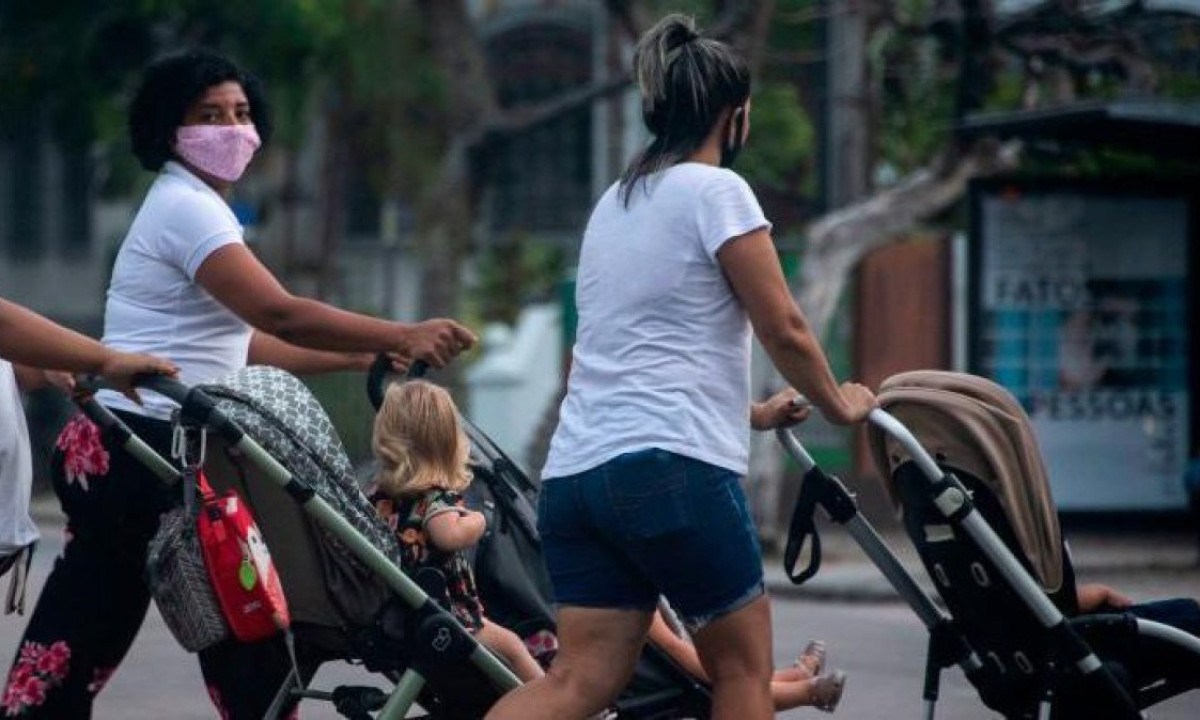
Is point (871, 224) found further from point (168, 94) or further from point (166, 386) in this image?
point (166, 386)

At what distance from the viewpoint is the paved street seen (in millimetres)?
8430

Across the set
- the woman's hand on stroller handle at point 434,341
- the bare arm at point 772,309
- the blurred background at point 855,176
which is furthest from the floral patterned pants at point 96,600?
the blurred background at point 855,176

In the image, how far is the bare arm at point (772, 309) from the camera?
16.5ft

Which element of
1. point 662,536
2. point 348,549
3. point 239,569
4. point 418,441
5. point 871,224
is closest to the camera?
point 662,536

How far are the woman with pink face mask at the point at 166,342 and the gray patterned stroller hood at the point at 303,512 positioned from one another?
187mm

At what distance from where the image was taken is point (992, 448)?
5738mm

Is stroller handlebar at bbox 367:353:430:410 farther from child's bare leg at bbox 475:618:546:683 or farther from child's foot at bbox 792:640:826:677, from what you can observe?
child's foot at bbox 792:640:826:677

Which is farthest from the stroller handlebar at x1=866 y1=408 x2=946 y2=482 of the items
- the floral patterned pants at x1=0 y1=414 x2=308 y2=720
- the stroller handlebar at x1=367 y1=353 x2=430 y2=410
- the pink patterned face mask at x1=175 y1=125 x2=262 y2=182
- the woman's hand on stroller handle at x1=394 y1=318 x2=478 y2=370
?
the pink patterned face mask at x1=175 y1=125 x2=262 y2=182

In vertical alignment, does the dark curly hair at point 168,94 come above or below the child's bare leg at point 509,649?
above

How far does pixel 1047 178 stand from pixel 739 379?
9.64 meters

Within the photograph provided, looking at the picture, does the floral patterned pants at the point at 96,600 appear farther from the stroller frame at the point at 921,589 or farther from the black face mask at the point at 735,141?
the black face mask at the point at 735,141

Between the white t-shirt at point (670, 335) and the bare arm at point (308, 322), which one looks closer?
the white t-shirt at point (670, 335)

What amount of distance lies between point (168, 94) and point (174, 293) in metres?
0.50

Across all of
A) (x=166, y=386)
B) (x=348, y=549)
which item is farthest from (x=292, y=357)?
(x=166, y=386)
